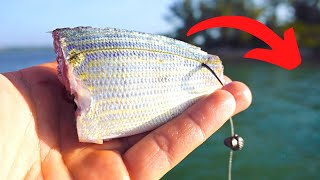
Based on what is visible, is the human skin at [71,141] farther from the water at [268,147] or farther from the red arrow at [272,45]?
the water at [268,147]

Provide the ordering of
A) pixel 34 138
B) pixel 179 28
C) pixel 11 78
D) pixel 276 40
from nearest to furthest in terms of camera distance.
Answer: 1. pixel 34 138
2. pixel 11 78
3. pixel 276 40
4. pixel 179 28

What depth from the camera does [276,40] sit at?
312 cm

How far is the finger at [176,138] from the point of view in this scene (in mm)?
2340

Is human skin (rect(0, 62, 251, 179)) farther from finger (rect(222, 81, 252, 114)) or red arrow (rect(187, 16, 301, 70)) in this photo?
red arrow (rect(187, 16, 301, 70))

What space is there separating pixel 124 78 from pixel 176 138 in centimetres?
44

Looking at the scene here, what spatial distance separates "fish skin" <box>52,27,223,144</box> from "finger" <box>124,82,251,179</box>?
0.34 ft

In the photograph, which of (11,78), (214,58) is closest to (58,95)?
(11,78)

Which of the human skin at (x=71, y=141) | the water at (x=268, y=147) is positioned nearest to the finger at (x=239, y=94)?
the human skin at (x=71, y=141)

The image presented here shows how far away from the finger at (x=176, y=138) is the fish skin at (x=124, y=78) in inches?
4.1

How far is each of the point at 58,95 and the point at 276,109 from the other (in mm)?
7540

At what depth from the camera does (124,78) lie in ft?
7.84

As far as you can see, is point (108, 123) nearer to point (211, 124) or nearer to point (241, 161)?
point (211, 124)

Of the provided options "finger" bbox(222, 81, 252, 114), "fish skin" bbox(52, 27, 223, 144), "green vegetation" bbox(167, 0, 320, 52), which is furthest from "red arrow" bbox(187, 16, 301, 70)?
"green vegetation" bbox(167, 0, 320, 52)

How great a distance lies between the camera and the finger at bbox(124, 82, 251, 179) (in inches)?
92.1
